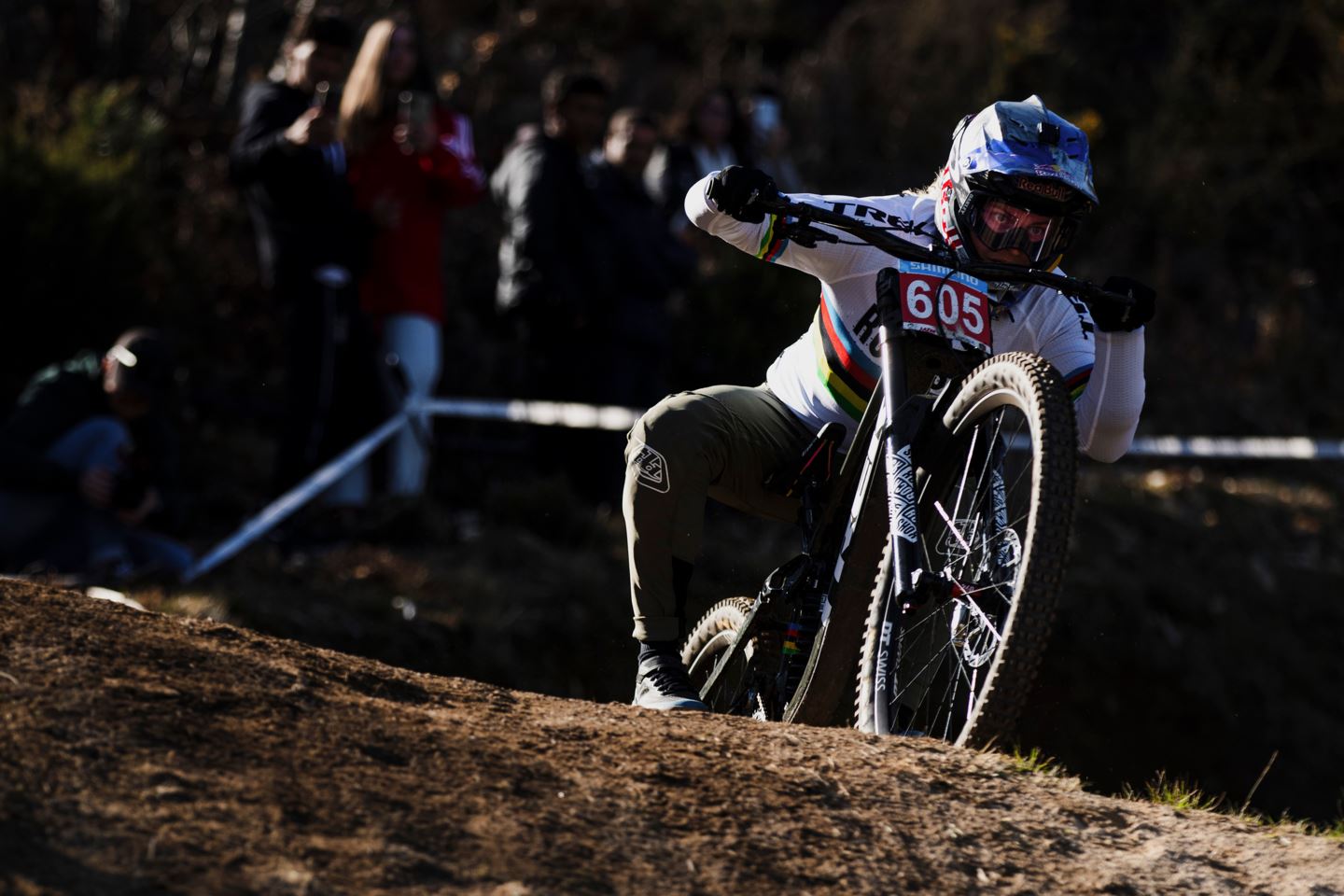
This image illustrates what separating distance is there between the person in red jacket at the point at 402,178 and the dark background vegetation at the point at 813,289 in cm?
123

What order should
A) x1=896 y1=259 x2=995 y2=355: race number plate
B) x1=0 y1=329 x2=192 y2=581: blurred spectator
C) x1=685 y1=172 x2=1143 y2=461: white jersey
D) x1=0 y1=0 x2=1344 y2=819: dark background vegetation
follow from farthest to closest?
x1=0 y1=0 x2=1344 y2=819: dark background vegetation < x1=0 y1=329 x2=192 y2=581: blurred spectator < x1=685 y1=172 x2=1143 y2=461: white jersey < x1=896 y1=259 x2=995 y2=355: race number plate

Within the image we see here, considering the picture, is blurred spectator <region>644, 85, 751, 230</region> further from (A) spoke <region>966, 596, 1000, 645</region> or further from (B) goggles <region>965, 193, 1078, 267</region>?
(A) spoke <region>966, 596, 1000, 645</region>

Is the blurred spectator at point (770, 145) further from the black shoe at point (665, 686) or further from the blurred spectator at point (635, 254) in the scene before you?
the black shoe at point (665, 686)

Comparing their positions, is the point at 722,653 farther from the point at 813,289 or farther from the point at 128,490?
the point at 813,289

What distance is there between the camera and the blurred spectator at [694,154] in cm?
1013

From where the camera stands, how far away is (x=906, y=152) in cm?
A: 1523

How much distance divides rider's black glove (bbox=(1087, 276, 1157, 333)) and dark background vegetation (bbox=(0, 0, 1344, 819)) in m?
2.58

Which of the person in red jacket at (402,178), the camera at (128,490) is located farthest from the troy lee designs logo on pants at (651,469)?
the person in red jacket at (402,178)

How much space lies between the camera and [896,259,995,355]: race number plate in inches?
182

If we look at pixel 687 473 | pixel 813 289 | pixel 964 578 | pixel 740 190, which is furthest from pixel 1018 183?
pixel 813 289

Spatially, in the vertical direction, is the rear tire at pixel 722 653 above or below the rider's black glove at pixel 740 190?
below

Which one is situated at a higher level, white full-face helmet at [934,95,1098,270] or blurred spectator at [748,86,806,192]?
blurred spectator at [748,86,806,192]

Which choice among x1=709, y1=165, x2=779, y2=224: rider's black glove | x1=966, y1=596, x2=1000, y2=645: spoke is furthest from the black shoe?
x1=709, y1=165, x2=779, y2=224: rider's black glove

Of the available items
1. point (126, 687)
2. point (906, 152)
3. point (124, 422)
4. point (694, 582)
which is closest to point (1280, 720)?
point (694, 582)
